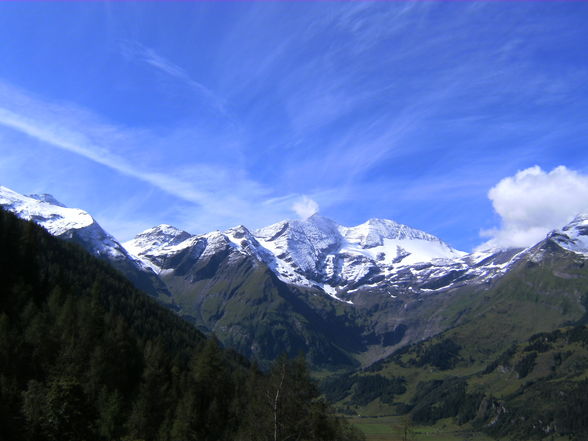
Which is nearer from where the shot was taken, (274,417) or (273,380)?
(274,417)

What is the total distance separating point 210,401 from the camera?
126 meters

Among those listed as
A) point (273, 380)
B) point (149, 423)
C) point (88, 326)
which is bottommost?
point (149, 423)

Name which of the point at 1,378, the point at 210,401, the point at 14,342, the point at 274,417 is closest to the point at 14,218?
the point at 14,342

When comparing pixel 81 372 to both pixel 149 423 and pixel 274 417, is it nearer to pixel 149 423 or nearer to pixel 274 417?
pixel 149 423

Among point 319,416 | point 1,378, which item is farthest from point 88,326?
point 319,416

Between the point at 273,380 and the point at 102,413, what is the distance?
5388 centimetres

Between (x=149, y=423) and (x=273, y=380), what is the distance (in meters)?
65.0

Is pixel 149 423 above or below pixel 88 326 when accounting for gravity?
below

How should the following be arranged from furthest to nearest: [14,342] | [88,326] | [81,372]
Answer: [88,326]
[81,372]
[14,342]

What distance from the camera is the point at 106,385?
110062 mm

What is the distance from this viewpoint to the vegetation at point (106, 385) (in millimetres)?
48125

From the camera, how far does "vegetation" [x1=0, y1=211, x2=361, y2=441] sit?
158 feet

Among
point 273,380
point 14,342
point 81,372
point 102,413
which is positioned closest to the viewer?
point 273,380

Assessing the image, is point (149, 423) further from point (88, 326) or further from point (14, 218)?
point (14, 218)
